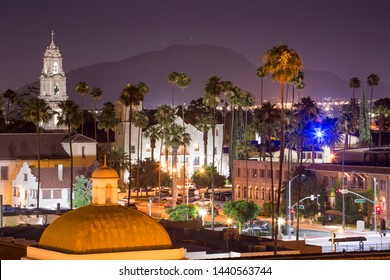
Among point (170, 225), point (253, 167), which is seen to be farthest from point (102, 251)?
point (253, 167)

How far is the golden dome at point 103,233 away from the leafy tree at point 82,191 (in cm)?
11727

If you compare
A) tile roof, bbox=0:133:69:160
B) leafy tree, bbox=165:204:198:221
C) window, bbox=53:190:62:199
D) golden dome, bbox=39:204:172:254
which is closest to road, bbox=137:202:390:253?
leafy tree, bbox=165:204:198:221

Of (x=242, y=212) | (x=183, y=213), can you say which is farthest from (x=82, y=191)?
(x=242, y=212)

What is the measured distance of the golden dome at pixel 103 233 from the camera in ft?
165

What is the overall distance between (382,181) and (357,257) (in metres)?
103

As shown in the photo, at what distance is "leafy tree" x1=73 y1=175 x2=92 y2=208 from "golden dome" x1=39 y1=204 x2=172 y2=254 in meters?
117

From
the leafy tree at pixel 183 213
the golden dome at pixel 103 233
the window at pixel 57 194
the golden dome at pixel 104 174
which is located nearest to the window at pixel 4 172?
the window at pixel 57 194

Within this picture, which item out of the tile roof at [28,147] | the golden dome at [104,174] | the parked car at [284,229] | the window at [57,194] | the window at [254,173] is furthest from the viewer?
the tile roof at [28,147]

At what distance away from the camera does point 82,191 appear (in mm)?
172000

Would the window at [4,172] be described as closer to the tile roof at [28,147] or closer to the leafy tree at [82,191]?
the tile roof at [28,147]

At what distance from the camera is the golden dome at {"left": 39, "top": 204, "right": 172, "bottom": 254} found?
50.2 meters

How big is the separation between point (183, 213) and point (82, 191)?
2107 cm
